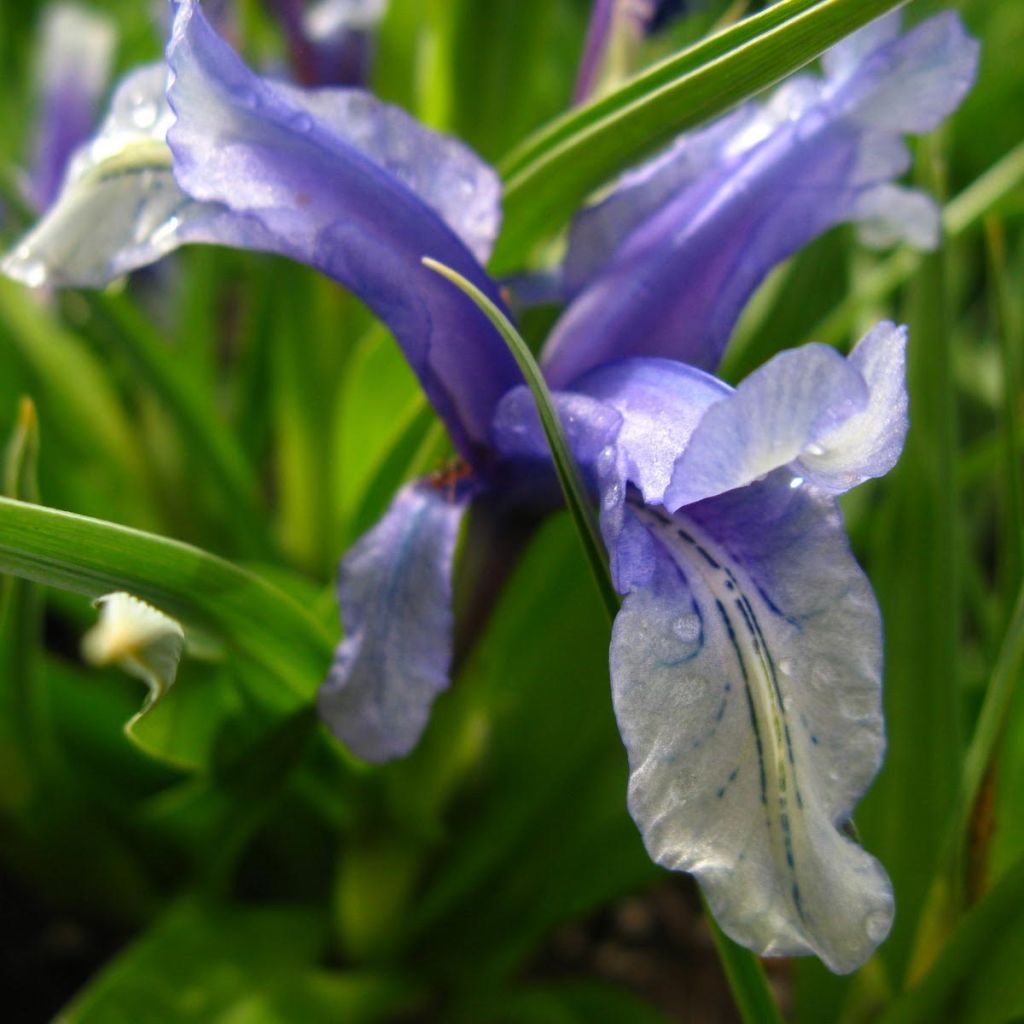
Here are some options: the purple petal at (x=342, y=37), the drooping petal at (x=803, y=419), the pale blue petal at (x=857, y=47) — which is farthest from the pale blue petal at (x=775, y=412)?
the purple petal at (x=342, y=37)

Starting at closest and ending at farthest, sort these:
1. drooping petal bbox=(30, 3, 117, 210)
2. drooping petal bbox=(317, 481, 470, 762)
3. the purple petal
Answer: drooping petal bbox=(317, 481, 470, 762) < the purple petal < drooping petal bbox=(30, 3, 117, 210)

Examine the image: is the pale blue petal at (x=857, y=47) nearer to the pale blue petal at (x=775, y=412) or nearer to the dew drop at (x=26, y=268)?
the pale blue petal at (x=775, y=412)

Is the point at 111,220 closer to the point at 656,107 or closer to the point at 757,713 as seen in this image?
the point at 656,107

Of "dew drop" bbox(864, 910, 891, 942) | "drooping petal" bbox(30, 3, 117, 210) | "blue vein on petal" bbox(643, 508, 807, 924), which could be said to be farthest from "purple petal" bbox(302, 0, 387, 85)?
"dew drop" bbox(864, 910, 891, 942)

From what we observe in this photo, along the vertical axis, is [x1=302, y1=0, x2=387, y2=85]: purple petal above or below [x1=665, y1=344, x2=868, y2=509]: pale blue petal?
below

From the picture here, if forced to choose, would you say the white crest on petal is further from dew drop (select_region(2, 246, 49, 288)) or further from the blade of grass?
the blade of grass

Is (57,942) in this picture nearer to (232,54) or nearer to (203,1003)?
(203,1003)

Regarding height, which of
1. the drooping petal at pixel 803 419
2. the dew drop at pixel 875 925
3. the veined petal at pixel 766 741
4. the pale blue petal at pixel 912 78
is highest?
the pale blue petal at pixel 912 78
